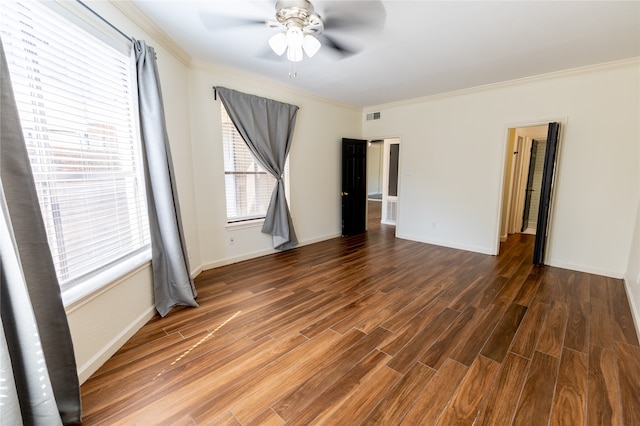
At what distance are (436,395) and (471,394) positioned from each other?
22 centimetres

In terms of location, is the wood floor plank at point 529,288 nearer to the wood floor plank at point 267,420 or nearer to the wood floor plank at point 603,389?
the wood floor plank at point 603,389

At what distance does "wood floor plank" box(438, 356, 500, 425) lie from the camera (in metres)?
1.47

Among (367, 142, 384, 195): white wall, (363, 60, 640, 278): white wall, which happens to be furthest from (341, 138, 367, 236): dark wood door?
(367, 142, 384, 195): white wall

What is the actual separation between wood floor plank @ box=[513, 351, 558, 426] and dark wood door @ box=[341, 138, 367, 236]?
3.87m

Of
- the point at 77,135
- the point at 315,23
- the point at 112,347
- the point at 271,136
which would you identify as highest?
the point at 315,23

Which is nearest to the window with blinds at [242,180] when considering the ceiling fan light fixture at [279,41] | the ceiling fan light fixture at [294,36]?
the ceiling fan light fixture at [279,41]

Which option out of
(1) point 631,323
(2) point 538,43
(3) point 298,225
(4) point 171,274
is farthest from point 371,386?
(2) point 538,43

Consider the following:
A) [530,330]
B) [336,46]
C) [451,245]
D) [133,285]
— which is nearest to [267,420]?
[133,285]

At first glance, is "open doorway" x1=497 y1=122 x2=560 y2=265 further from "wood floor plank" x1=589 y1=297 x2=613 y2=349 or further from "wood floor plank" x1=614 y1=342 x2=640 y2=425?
"wood floor plank" x1=614 y1=342 x2=640 y2=425

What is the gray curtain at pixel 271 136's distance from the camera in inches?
144

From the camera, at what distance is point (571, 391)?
1639mm

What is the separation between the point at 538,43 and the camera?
275 cm

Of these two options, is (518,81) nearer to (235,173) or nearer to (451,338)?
(451,338)

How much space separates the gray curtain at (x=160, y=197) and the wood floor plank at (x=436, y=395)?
→ 2116 millimetres
